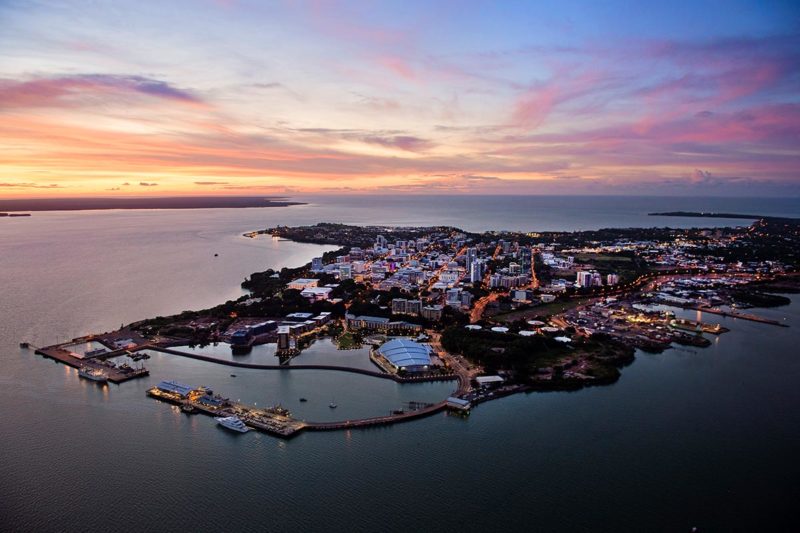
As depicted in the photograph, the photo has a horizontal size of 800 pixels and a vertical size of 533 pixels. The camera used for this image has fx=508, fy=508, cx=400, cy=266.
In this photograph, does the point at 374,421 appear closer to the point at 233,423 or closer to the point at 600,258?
the point at 233,423

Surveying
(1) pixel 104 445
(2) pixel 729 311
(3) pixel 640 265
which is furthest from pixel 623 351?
(3) pixel 640 265

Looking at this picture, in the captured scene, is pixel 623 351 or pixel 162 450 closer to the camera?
pixel 162 450

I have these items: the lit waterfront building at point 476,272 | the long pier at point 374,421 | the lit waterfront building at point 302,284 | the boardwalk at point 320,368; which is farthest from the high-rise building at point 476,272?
the long pier at point 374,421

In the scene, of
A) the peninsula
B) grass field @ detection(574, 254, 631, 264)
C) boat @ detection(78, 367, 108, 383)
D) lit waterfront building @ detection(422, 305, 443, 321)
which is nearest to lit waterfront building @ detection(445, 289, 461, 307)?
the peninsula

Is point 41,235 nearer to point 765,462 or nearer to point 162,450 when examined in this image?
point 162,450

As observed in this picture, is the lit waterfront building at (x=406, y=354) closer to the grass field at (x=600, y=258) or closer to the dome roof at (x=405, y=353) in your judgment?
the dome roof at (x=405, y=353)

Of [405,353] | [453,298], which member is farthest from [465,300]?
[405,353]
